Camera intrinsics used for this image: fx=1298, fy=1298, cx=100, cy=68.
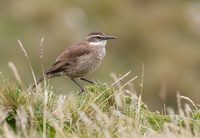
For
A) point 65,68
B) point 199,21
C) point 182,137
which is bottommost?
point 182,137

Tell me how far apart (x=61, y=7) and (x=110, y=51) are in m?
2.96

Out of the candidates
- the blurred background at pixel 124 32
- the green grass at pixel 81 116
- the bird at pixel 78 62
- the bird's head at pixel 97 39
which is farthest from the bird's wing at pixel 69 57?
the blurred background at pixel 124 32

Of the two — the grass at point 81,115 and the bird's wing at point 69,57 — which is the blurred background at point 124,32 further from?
the grass at point 81,115

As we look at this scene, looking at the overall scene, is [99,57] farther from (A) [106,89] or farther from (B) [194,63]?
(B) [194,63]

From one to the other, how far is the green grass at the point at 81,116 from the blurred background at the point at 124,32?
2261 cm

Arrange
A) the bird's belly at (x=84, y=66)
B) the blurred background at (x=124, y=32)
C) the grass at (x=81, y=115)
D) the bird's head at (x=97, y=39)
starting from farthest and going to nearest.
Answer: the blurred background at (x=124, y=32) < the bird's head at (x=97, y=39) < the bird's belly at (x=84, y=66) < the grass at (x=81, y=115)

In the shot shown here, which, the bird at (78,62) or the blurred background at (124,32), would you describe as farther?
the blurred background at (124,32)

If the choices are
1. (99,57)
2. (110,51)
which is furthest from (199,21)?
(99,57)

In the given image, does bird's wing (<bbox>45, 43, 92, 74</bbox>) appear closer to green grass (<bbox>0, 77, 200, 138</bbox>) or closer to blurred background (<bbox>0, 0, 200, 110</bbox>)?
green grass (<bbox>0, 77, 200, 138</bbox>)

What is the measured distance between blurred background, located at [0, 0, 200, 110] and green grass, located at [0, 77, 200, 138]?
22.6 metres

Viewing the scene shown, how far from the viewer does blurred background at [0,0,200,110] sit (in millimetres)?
38312

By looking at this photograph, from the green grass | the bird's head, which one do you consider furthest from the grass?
the bird's head

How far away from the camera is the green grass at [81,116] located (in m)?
12.1

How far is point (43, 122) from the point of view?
12.3 m
